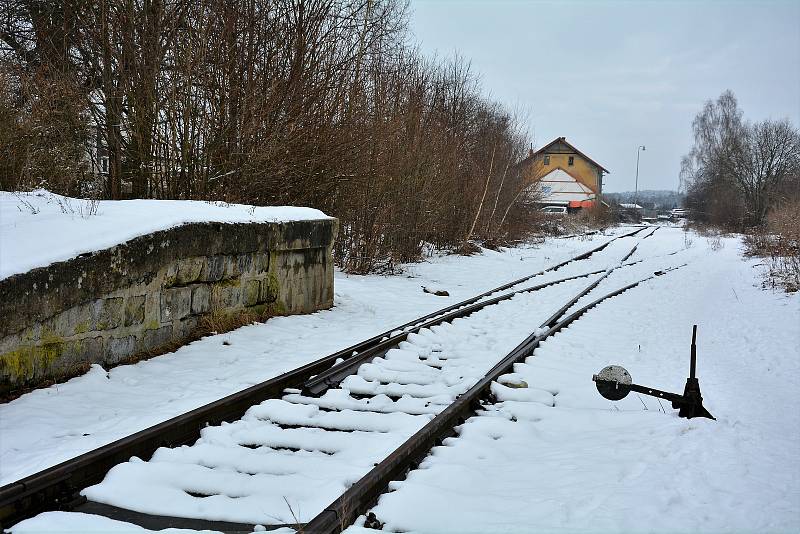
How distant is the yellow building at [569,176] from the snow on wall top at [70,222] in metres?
65.7

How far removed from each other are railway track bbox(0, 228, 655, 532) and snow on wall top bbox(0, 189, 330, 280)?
207 centimetres

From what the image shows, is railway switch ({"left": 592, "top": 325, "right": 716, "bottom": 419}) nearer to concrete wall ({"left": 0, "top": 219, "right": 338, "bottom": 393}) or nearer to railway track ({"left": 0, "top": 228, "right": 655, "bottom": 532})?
railway track ({"left": 0, "top": 228, "right": 655, "bottom": 532})

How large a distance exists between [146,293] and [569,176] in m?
76.9

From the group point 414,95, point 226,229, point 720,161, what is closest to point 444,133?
point 414,95

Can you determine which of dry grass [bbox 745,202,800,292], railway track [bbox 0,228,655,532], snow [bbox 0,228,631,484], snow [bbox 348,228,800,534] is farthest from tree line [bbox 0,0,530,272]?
dry grass [bbox 745,202,800,292]

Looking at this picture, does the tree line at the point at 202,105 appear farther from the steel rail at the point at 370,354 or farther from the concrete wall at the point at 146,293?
the steel rail at the point at 370,354

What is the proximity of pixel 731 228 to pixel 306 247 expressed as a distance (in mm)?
50123

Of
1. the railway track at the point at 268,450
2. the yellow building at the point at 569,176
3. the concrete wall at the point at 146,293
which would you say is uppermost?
the yellow building at the point at 569,176

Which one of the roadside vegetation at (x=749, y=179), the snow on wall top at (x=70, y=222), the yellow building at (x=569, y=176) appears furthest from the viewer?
the yellow building at (x=569, y=176)

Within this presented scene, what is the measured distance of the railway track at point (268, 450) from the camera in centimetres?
339

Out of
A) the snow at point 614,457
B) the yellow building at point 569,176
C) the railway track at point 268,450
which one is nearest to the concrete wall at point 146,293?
the railway track at point 268,450

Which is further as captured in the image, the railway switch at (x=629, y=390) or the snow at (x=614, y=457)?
the railway switch at (x=629, y=390)

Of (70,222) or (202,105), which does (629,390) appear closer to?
(70,222)

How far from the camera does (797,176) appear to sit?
47062 mm
